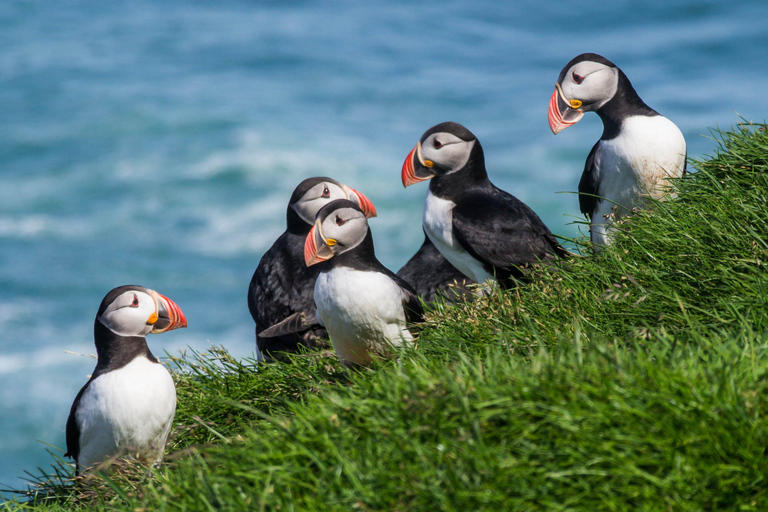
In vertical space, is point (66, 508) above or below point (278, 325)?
below

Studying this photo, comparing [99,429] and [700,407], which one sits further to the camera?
[99,429]

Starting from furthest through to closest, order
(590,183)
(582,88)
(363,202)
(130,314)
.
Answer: (363,202) → (590,183) → (582,88) → (130,314)

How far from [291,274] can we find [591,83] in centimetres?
259

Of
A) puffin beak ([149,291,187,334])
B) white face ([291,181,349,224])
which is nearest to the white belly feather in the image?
white face ([291,181,349,224])

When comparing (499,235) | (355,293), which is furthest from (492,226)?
(355,293)

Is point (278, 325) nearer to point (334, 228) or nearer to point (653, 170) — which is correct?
point (334, 228)

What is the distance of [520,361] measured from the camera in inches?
111

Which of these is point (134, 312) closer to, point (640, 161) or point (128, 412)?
point (128, 412)

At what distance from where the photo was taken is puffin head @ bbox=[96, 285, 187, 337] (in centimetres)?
426

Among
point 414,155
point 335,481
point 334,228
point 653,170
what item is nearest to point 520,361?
point 335,481

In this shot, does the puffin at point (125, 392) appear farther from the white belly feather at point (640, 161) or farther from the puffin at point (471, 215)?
the white belly feather at point (640, 161)

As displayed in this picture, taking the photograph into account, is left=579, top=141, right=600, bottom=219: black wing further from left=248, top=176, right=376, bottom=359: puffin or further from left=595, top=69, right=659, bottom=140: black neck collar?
left=248, top=176, right=376, bottom=359: puffin

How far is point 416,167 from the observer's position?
5258 mm

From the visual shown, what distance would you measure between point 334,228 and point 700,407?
2530 millimetres
